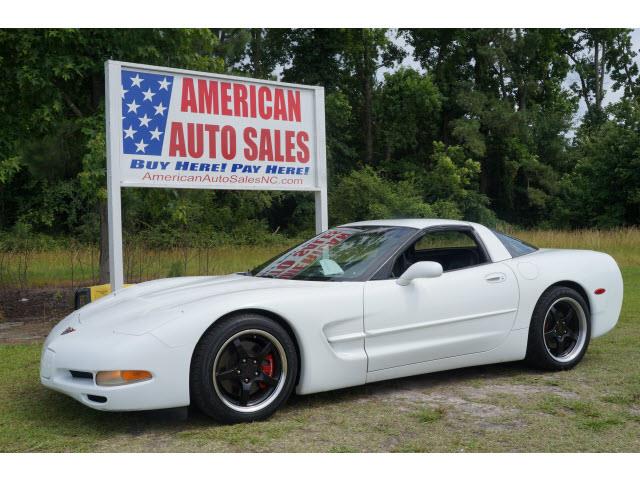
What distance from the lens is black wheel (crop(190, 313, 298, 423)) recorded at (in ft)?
13.2

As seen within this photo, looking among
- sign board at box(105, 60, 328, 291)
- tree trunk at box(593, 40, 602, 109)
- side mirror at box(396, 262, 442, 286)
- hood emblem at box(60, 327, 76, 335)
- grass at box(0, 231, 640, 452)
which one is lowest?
grass at box(0, 231, 640, 452)

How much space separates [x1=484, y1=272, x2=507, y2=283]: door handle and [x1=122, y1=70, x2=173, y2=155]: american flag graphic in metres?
3.99

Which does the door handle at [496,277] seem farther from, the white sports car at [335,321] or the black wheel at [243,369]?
the black wheel at [243,369]

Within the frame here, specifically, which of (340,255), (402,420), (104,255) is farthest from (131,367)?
(104,255)

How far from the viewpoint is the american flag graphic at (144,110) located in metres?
7.33

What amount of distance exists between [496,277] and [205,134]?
13.1ft

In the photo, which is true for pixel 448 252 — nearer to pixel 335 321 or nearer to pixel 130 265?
pixel 335 321

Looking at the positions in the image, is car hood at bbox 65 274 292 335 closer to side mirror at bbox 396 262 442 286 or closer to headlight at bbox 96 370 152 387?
headlight at bbox 96 370 152 387

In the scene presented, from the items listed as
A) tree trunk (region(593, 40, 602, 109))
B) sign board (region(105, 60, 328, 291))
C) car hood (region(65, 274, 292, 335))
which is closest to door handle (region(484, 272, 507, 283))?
car hood (region(65, 274, 292, 335))

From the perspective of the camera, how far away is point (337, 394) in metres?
4.88

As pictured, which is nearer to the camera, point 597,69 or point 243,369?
point 243,369

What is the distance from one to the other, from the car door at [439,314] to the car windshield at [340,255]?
0.25 meters

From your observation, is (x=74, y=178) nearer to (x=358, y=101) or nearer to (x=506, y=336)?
(x=358, y=101)

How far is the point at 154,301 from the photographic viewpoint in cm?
459
